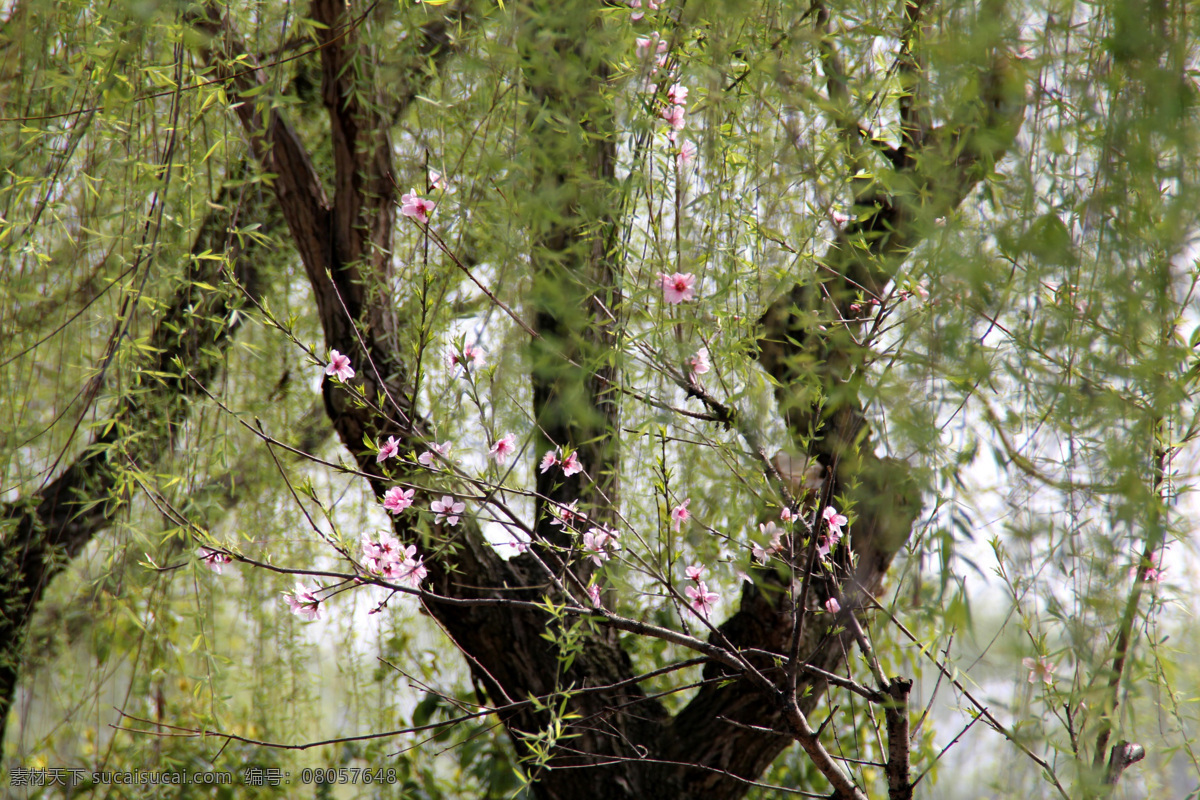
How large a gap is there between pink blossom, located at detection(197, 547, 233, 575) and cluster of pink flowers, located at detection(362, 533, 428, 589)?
225mm

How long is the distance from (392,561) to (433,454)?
0.70 ft

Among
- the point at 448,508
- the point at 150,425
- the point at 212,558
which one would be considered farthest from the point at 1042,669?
the point at 150,425

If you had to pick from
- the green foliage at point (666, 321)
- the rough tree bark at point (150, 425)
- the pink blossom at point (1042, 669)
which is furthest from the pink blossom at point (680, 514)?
the rough tree bark at point (150, 425)

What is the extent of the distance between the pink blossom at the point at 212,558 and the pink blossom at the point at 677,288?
71 centimetres

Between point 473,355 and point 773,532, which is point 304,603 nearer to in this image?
point 473,355

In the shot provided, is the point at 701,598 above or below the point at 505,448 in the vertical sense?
below

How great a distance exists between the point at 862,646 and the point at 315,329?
4.93 feet

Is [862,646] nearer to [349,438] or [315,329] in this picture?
[349,438]

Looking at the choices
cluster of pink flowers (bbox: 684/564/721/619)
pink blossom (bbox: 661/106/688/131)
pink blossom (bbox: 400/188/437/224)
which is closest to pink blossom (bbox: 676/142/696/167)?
pink blossom (bbox: 661/106/688/131)

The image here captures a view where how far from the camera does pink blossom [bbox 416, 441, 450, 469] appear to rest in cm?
123

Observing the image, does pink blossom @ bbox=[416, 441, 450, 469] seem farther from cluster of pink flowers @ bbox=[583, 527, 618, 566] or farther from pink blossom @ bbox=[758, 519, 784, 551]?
pink blossom @ bbox=[758, 519, 784, 551]

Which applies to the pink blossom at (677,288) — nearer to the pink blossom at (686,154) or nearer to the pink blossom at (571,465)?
the pink blossom at (686,154)

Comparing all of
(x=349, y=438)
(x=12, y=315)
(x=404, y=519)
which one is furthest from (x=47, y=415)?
(x=404, y=519)

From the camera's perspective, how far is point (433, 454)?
1303 millimetres
